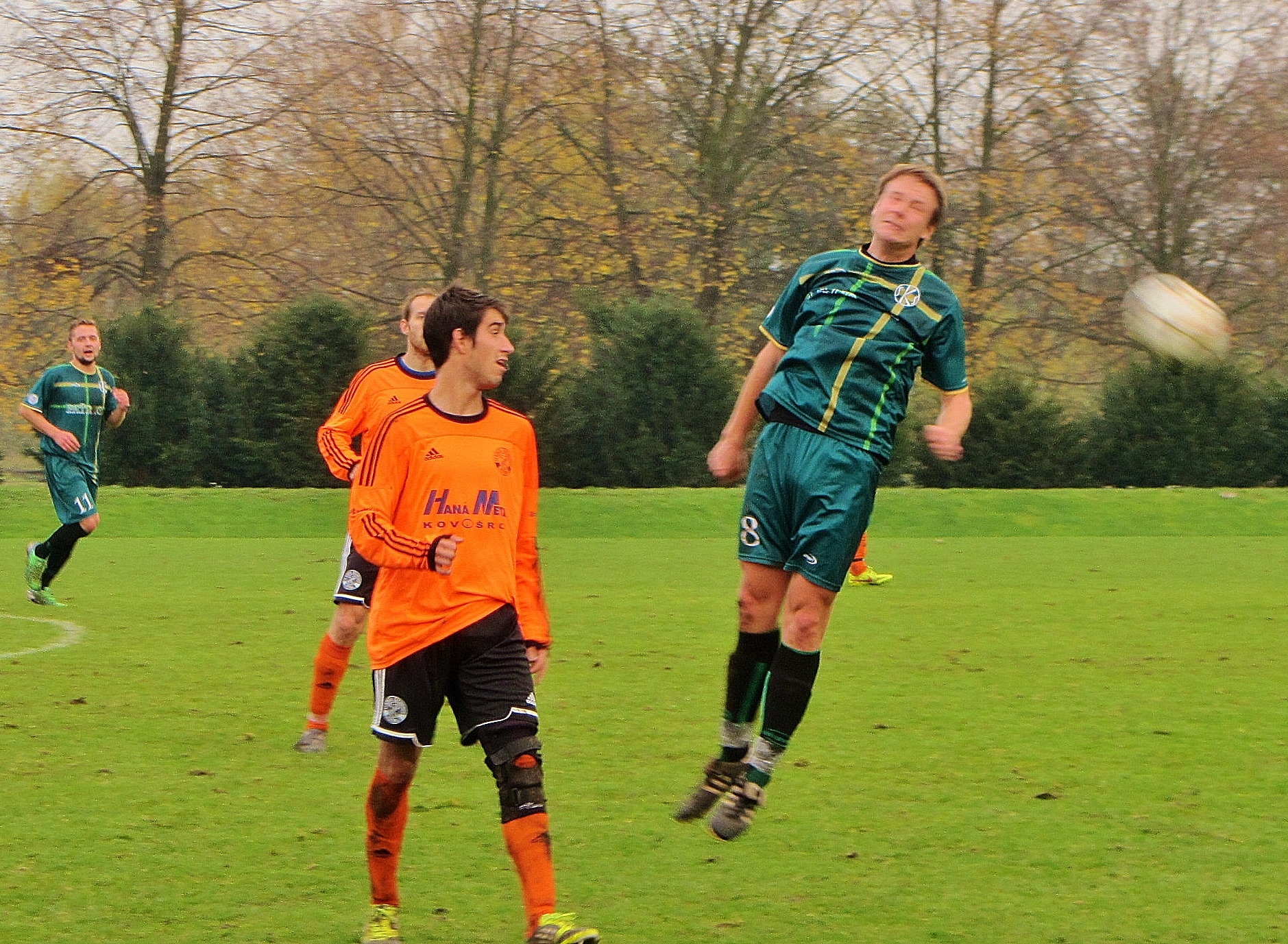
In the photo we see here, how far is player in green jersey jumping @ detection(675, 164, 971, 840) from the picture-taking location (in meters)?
5.24

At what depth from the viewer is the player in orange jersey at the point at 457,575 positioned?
14.2ft

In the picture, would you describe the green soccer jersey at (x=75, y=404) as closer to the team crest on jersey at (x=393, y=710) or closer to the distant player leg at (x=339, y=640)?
the distant player leg at (x=339, y=640)

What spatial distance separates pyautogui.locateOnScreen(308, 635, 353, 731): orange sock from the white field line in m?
3.74

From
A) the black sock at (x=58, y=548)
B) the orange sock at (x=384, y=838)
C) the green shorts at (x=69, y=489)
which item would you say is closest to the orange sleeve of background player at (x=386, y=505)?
the orange sock at (x=384, y=838)

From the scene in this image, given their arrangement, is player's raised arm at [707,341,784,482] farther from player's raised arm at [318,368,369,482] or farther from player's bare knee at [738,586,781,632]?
player's raised arm at [318,368,369,482]

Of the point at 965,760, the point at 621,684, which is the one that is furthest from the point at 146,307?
the point at 965,760

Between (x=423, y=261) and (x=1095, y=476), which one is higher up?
(x=423, y=261)

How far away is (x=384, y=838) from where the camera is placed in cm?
456

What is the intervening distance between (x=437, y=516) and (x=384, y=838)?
39.6 inches

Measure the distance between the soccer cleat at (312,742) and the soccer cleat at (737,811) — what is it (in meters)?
2.88

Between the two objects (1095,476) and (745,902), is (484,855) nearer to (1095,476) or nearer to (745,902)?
(745,902)

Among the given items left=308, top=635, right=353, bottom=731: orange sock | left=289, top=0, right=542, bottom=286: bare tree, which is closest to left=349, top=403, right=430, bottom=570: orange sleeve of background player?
left=308, top=635, right=353, bottom=731: orange sock

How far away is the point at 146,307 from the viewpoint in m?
26.1

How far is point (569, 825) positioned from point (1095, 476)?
22483 millimetres
